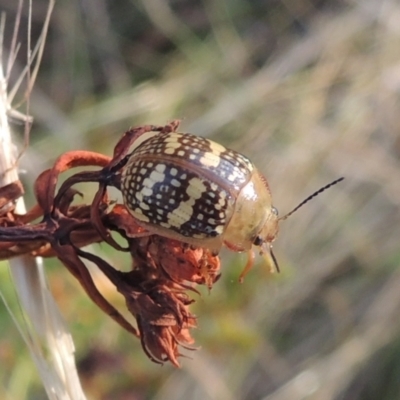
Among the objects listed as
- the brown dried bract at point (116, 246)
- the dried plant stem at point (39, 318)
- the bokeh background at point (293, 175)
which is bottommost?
the bokeh background at point (293, 175)

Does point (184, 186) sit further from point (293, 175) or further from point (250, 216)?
point (293, 175)

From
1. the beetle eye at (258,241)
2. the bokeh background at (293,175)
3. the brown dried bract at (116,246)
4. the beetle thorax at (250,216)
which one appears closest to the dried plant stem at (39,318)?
the brown dried bract at (116,246)

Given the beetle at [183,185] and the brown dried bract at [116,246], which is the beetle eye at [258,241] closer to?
the beetle at [183,185]

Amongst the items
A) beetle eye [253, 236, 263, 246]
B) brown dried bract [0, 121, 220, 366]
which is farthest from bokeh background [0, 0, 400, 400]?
brown dried bract [0, 121, 220, 366]

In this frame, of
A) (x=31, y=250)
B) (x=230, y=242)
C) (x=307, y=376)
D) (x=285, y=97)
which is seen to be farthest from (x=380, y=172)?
(x=31, y=250)

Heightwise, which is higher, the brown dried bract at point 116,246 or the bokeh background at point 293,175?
the brown dried bract at point 116,246

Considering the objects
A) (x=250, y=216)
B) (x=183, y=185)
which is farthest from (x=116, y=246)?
(x=250, y=216)

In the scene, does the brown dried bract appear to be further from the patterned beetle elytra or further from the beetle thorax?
the beetle thorax
